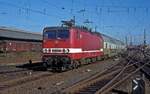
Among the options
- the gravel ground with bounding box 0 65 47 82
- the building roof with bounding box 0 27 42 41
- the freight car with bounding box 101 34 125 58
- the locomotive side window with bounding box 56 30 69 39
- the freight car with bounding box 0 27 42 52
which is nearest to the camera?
the gravel ground with bounding box 0 65 47 82

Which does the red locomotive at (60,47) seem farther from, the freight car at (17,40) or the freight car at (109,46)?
the freight car at (17,40)

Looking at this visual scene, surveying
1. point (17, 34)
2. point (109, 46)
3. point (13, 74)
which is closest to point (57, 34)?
point (13, 74)

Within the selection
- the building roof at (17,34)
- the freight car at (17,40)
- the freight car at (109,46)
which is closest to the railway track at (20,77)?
the freight car at (109,46)

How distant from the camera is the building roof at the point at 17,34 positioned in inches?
2324

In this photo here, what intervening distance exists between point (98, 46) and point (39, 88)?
25673mm

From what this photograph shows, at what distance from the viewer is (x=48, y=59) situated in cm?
2462

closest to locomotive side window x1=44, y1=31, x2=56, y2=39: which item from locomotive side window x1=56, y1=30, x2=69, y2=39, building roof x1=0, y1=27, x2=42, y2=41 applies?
locomotive side window x1=56, y1=30, x2=69, y2=39

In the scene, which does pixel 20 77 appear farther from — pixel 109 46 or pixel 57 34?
pixel 109 46

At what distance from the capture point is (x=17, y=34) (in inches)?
2515

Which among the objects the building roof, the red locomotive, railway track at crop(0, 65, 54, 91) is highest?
the building roof

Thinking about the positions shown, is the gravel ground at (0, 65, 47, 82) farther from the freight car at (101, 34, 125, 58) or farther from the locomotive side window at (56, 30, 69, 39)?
the freight car at (101, 34, 125, 58)

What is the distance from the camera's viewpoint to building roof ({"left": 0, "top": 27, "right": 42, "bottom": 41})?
2324 inches

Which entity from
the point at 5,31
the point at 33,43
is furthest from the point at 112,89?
the point at 33,43

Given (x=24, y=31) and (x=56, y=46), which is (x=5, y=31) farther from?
A: (x=56, y=46)
